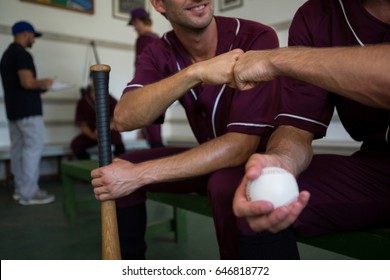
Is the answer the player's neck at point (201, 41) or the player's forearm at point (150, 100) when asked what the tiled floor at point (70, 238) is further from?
the player's neck at point (201, 41)

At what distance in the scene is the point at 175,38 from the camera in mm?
1285

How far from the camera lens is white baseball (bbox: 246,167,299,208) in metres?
0.64

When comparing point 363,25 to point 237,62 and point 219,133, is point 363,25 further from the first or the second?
point 219,133

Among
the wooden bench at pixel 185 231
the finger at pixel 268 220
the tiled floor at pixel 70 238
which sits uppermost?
the finger at pixel 268 220

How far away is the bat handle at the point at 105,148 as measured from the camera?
0.95 m

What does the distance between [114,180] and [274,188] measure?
19.7 inches

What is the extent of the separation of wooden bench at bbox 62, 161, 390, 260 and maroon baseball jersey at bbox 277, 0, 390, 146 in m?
0.27

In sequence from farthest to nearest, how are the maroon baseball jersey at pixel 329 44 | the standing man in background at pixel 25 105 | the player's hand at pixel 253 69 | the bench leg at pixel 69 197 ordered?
the standing man in background at pixel 25 105 < the bench leg at pixel 69 197 < the maroon baseball jersey at pixel 329 44 < the player's hand at pixel 253 69

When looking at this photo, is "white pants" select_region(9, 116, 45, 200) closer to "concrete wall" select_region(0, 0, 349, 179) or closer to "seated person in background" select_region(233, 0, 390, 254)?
"concrete wall" select_region(0, 0, 349, 179)

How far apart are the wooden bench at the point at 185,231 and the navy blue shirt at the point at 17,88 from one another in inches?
33.5

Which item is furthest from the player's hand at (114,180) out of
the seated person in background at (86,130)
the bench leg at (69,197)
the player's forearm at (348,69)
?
the seated person in background at (86,130)

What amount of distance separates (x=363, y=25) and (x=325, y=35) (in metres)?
0.09

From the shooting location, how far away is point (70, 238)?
6.33 feet
